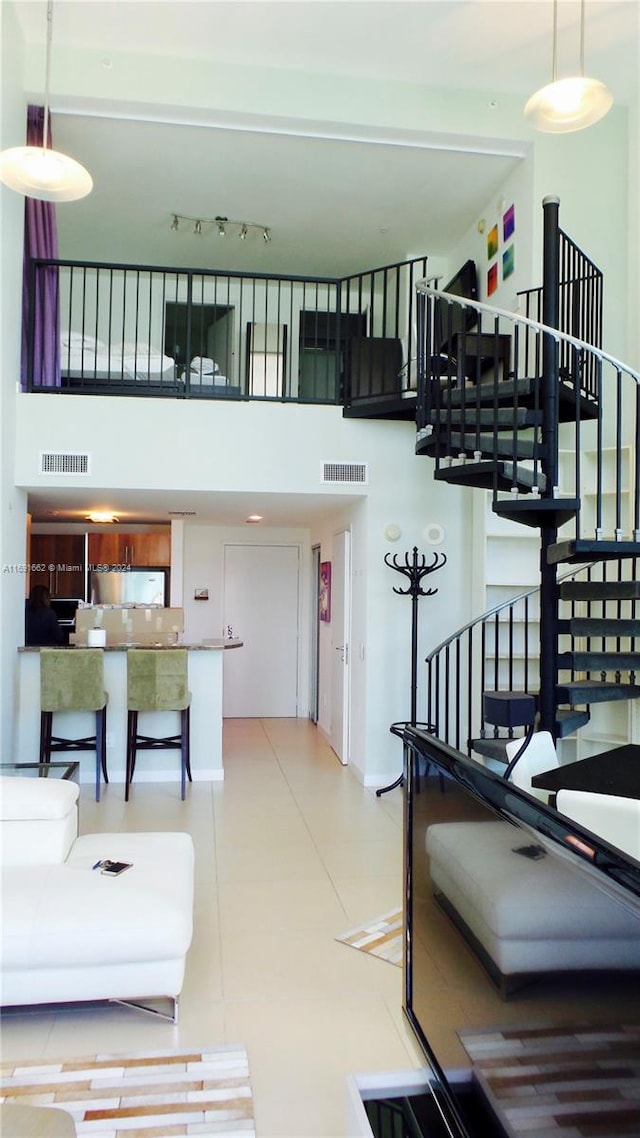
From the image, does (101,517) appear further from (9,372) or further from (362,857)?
(362,857)

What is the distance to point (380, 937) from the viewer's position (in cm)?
313

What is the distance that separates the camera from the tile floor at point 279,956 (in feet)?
7.51

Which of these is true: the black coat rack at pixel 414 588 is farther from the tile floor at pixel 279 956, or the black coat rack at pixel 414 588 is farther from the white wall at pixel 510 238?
the white wall at pixel 510 238

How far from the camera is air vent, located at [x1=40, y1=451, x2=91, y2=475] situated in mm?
5430

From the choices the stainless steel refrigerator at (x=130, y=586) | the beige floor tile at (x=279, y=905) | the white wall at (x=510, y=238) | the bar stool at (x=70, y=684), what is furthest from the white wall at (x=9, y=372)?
the white wall at (x=510, y=238)

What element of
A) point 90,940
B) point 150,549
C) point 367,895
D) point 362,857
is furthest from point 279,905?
point 150,549

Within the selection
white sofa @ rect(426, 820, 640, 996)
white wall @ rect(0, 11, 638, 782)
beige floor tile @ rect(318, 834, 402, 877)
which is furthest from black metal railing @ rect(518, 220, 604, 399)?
white sofa @ rect(426, 820, 640, 996)

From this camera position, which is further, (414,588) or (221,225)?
(221,225)

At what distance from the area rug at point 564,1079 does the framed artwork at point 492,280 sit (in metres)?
6.13

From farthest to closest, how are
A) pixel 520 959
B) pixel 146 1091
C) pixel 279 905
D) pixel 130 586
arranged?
1. pixel 130 586
2. pixel 279 905
3. pixel 146 1091
4. pixel 520 959

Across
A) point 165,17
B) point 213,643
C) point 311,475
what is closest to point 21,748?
point 213,643

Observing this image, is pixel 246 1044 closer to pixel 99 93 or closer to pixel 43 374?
pixel 43 374

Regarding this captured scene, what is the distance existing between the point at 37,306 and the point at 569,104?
4.01 metres

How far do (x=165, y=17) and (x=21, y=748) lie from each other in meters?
5.46
